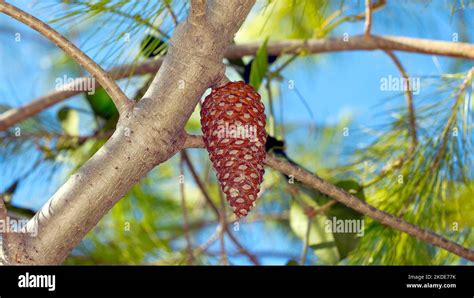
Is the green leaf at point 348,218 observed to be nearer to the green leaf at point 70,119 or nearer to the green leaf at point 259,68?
the green leaf at point 259,68

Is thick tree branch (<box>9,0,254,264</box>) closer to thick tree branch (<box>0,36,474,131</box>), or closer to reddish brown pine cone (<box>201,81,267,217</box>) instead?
reddish brown pine cone (<box>201,81,267,217</box>)

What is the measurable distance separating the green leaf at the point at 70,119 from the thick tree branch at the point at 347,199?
61cm

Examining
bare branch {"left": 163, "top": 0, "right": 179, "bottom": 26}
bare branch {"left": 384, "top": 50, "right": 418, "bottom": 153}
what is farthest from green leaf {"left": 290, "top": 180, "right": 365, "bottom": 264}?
bare branch {"left": 163, "top": 0, "right": 179, "bottom": 26}

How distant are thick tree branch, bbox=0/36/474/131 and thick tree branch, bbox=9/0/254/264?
392 millimetres

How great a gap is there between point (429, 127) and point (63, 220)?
0.67 meters

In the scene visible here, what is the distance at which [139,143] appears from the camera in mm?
645

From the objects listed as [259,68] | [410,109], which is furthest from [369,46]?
[259,68]

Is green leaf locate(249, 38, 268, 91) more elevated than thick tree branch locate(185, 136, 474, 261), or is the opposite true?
green leaf locate(249, 38, 268, 91)

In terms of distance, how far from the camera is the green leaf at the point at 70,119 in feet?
4.14

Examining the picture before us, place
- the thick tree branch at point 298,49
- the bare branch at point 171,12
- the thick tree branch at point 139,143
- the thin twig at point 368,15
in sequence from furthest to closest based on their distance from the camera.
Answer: the thick tree branch at point 298,49 → the thin twig at point 368,15 → the bare branch at point 171,12 → the thick tree branch at point 139,143

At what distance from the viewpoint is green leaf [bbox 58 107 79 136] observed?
4.14ft

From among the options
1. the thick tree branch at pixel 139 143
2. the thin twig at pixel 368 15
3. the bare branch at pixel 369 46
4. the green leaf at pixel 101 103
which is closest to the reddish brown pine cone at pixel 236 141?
the thick tree branch at pixel 139 143

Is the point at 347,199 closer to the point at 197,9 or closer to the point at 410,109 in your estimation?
the point at 197,9
